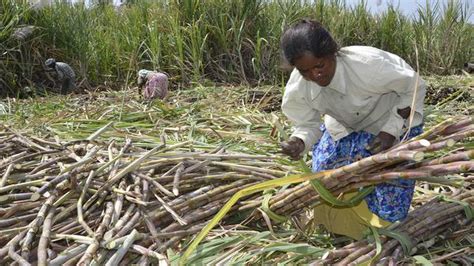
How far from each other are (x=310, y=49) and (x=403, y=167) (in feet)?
1.58

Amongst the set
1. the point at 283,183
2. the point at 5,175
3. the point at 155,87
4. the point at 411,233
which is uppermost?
the point at 283,183

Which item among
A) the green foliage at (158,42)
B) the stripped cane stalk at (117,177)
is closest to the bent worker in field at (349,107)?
the stripped cane stalk at (117,177)

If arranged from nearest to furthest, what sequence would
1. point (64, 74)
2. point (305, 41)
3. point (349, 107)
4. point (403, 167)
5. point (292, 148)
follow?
point (403, 167) → point (305, 41) → point (292, 148) → point (349, 107) → point (64, 74)

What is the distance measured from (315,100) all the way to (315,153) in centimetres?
25

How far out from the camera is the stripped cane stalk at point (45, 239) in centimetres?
156

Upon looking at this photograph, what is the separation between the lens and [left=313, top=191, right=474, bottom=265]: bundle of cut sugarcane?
1.53 m

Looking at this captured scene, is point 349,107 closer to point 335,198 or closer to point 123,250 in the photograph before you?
point 335,198

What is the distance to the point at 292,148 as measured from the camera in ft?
6.11

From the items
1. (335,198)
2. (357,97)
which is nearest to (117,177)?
(335,198)

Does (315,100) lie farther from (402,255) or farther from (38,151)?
(38,151)

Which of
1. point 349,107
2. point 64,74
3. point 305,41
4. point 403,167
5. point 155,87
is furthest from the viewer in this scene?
point 64,74

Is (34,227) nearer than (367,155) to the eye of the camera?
Yes

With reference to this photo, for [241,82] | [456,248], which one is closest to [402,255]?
[456,248]

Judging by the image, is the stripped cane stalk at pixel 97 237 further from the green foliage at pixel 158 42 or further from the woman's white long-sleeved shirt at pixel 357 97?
the green foliage at pixel 158 42
